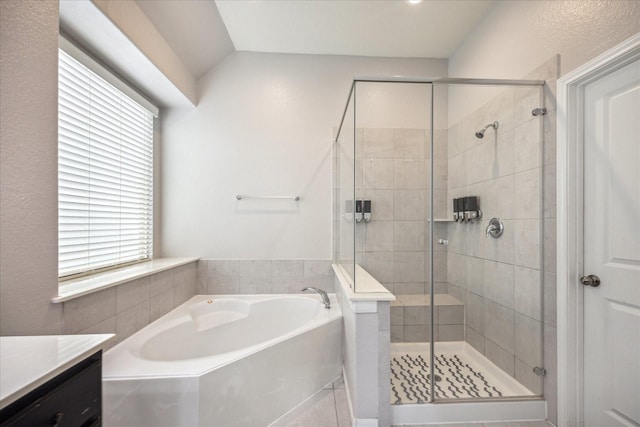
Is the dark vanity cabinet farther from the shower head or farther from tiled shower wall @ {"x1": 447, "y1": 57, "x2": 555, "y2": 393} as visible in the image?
the shower head

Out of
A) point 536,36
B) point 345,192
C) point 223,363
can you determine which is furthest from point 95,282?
point 536,36

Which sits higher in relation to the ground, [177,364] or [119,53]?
[119,53]

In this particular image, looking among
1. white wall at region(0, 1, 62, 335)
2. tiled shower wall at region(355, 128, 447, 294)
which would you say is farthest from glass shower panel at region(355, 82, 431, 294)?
white wall at region(0, 1, 62, 335)

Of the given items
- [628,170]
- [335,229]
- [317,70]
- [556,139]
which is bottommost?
[335,229]

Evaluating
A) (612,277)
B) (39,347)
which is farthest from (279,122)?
(612,277)

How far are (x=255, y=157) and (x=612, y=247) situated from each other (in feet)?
8.29

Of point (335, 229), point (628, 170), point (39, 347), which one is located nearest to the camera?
point (39, 347)

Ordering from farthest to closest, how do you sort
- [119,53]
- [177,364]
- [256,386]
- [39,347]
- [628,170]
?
1. [119,53]
2. [256,386]
3. [177,364]
4. [628,170]
5. [39,347]

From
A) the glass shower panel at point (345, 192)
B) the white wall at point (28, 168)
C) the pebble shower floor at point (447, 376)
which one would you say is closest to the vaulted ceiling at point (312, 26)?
the glass shower panel at point (345, 192)

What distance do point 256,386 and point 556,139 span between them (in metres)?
2.17

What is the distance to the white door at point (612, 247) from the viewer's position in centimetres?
117

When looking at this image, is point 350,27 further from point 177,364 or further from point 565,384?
point 565,384

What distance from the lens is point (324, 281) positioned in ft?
8.46

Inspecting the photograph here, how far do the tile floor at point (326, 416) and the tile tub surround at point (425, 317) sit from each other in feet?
1.58
